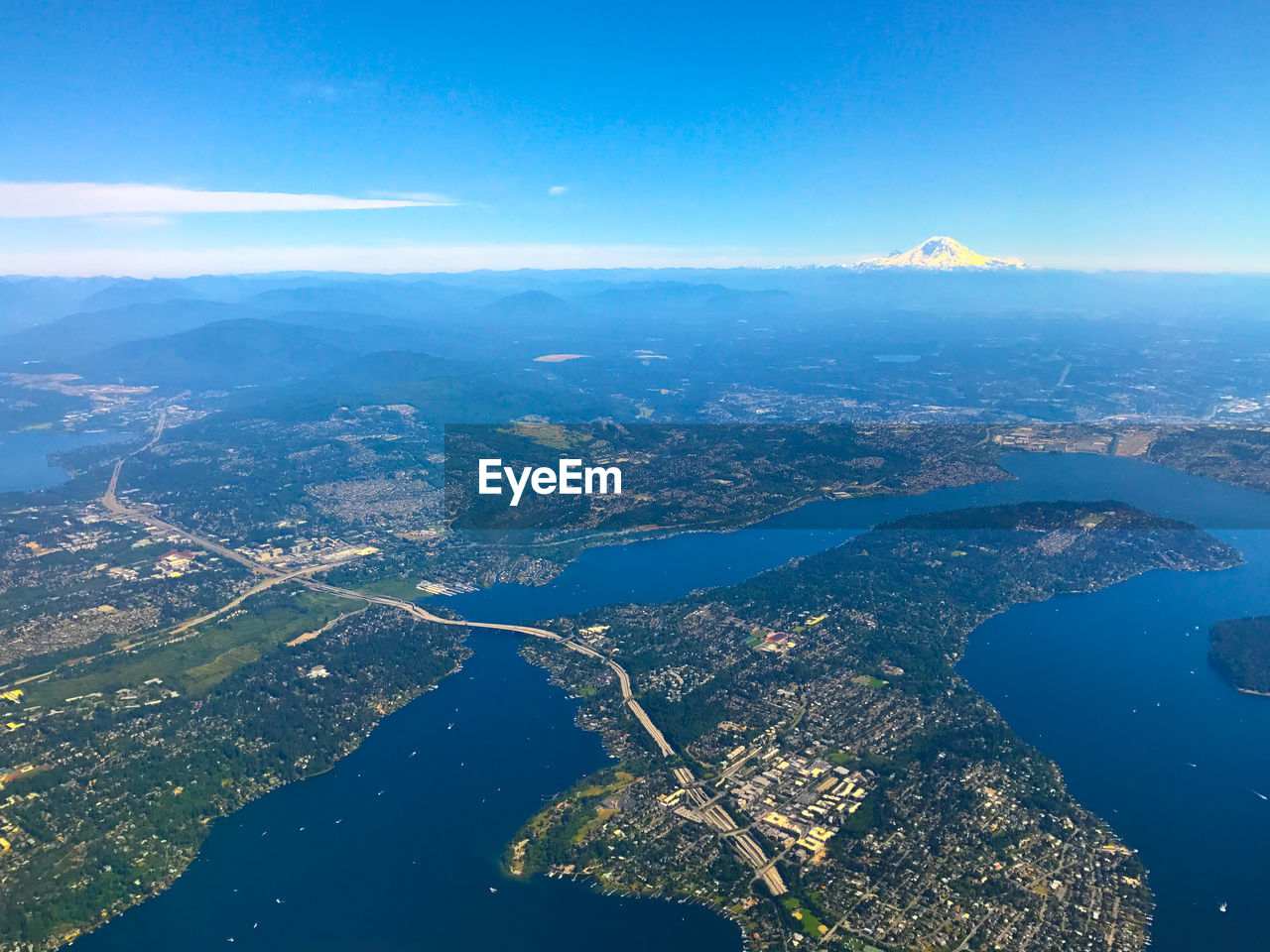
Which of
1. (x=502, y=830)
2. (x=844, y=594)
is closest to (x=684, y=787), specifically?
(x=502, y=830)

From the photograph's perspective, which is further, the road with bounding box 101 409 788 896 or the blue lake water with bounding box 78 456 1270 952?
the road with bounding box 101 409 788 896

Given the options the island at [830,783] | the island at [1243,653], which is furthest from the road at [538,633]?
the island at [1243,653]

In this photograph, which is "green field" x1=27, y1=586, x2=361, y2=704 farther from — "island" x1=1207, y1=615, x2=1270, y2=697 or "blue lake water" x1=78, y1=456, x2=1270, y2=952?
"island" x1=1207, y1=615, x2=1270, y2=697

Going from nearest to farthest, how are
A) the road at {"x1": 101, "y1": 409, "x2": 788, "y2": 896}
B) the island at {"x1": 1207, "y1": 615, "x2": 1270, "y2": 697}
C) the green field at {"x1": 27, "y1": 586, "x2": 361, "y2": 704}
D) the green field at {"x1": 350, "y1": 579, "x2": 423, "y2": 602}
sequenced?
the road at {"x1": 101, "y1": 409, "x2": 788, "y2": 896}, the island at {"x1": 1207, "y1": 615, "x2": 1270, "y2": 697}, the green field at {"x1": 27, "y1": 586, "x2": 361, "y2": 704}, the green field at {"x1": 350, "y1": 579, "x2": 423, "y2": 602}

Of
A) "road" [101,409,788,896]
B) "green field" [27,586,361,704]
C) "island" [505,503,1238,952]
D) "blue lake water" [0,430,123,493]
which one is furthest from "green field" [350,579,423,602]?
"blue lake water" [0,430,123,493]

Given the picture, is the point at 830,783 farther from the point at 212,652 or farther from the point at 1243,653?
the point at 212,652

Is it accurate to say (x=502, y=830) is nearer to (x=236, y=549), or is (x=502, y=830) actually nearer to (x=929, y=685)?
(x=929, y=685)
